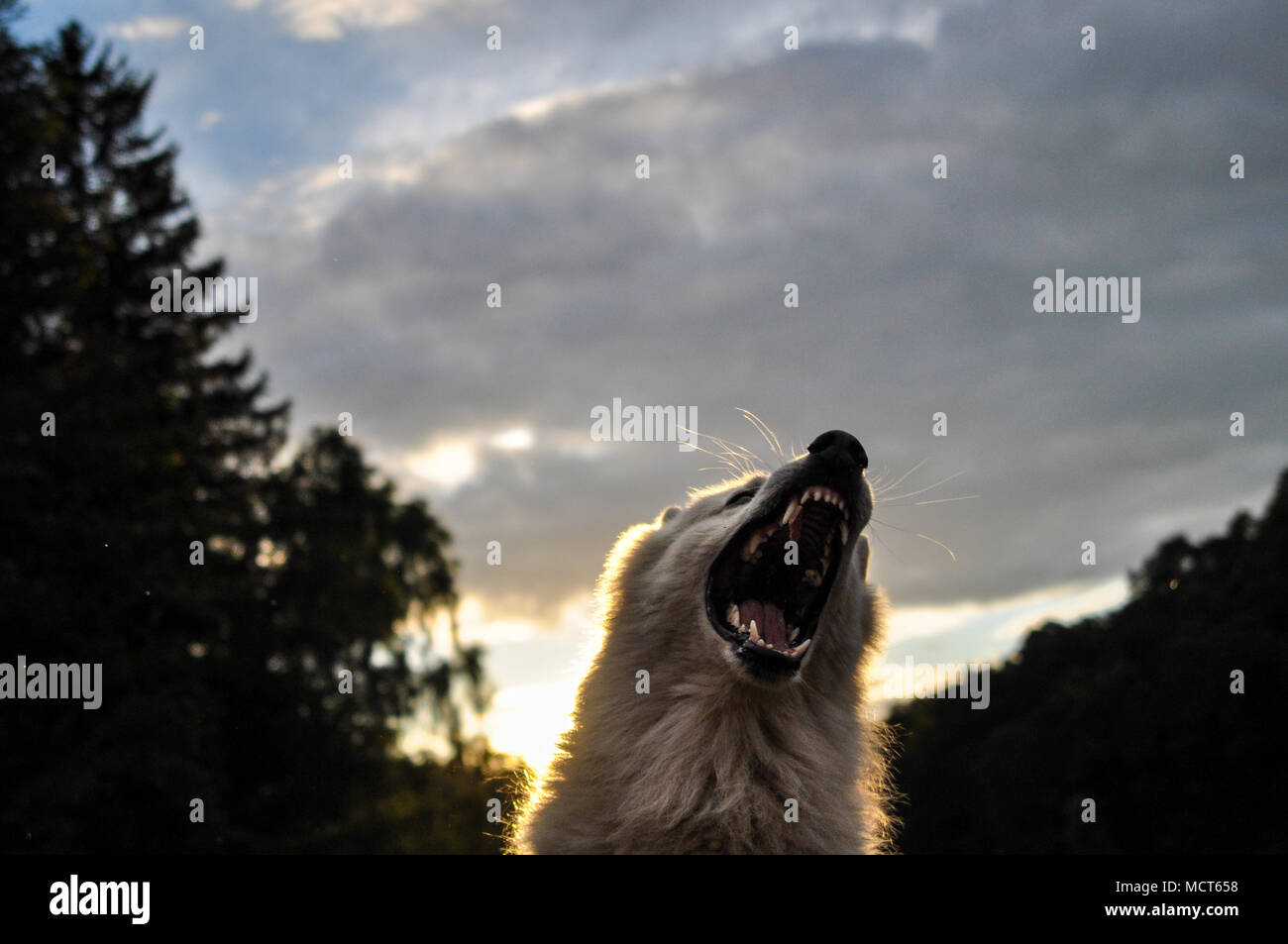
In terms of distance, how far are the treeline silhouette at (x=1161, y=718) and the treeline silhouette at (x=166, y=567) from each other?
55.9ft

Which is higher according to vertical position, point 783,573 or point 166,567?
point 166,567

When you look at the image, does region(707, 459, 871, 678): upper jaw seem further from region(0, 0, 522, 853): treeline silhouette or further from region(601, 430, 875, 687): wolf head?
region(0, 0, 522, 853): treeline silhouette

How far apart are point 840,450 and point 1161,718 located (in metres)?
A: 34.9

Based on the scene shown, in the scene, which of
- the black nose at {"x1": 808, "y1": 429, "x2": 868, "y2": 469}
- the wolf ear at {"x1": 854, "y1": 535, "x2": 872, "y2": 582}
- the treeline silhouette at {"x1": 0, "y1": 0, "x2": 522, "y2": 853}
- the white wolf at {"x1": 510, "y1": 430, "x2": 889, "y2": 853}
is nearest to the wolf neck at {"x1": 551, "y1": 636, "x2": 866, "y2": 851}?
the white wolf at {"x1": 510, "y1": 430, "x2": 889, "y2": 853}

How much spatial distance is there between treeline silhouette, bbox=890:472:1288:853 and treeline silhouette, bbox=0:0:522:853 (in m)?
17.1

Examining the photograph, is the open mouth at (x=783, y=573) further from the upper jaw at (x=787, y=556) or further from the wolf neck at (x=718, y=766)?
the wolf neck at (x=718, y=766)

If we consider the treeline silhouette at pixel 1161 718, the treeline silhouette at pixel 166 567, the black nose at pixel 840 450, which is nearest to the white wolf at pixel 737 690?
the black nose at pixel 840 450

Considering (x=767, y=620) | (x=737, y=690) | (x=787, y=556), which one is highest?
(x=787, y=556)

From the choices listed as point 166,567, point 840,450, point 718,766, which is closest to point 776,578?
point 840,450

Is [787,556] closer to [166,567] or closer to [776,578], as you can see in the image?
[776,578]

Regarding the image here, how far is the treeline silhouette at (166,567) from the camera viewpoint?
21.2 metres

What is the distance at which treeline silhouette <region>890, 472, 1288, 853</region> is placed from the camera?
105 ft

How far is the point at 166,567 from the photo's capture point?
24.0m
